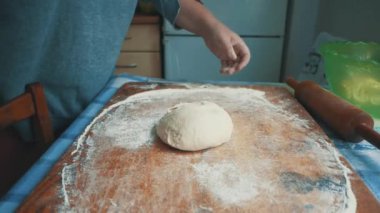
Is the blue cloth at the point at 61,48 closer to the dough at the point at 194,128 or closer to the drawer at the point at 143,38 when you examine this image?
the dough at the point at 194,128

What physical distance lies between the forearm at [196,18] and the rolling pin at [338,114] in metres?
0.29

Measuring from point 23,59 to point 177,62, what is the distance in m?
1.22

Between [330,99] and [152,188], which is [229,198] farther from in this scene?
[330,99]

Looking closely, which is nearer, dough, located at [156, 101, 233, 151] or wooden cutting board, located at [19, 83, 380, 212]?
wooden cutting board, located at [19, 83, 380, 212]

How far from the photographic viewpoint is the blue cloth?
0.68 meters

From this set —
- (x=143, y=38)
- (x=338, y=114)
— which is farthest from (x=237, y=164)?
(x=143, y=38)

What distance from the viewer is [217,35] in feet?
2.84

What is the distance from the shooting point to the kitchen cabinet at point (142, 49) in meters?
1.84

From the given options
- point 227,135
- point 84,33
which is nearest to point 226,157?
point 227,135

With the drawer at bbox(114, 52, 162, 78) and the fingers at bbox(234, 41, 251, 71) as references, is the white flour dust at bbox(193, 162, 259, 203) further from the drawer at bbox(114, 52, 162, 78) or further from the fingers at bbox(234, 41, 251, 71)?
the drawer at bbox(114, 52, 162, 78)

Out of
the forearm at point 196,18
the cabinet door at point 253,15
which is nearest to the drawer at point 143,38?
the cabinet door at point 253,15

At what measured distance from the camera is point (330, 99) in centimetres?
72

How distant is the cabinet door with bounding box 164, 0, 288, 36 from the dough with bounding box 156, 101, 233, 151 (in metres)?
1.15

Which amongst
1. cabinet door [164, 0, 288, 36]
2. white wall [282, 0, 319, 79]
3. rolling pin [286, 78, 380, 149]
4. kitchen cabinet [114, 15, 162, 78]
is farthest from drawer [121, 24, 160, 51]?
rolling pin [286, 78, 380, 149]
